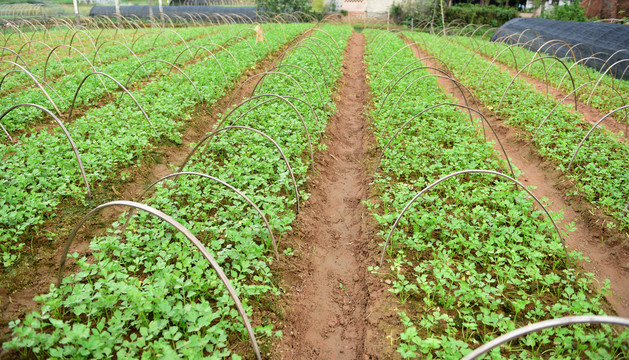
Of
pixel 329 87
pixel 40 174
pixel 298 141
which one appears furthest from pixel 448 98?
pixel 40 174

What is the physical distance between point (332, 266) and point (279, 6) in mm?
30488

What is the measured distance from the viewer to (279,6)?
29.9 metres

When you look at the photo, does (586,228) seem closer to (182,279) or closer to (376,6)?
(182,279)

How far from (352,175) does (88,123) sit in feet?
16.7

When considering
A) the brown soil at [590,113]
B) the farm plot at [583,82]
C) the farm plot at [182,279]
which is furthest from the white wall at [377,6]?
the farm plot at [182,279]

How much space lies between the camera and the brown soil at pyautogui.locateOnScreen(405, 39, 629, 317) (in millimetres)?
4141

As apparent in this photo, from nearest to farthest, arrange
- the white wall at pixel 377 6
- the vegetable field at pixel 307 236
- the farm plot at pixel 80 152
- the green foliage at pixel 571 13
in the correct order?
the vegetable field at pixel 307 236 → the farm plot at pixel 80 152 → the green foliage at pixel 571 13 → the white wall at pixel 377 6

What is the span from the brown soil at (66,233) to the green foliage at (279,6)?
86.8 ft

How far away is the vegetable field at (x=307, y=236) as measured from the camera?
2.93 metres

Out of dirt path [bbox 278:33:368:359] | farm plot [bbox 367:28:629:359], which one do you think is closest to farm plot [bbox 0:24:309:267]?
dirt path [bbox 278:33:368:359]

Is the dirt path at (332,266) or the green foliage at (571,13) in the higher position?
the green foliage at (571,13)

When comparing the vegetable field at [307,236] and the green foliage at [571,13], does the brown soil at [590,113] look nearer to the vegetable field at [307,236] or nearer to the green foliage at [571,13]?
the vegetable field at [307,236]

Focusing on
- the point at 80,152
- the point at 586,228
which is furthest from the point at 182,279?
the point at 586,228

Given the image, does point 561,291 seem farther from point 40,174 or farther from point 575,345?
point 40,174
